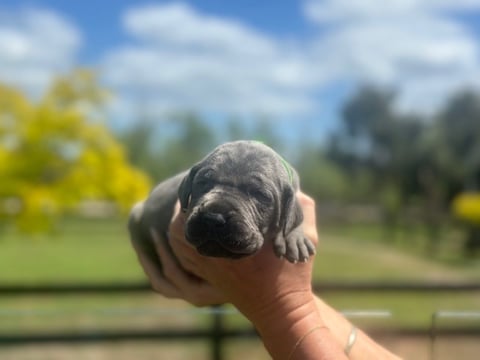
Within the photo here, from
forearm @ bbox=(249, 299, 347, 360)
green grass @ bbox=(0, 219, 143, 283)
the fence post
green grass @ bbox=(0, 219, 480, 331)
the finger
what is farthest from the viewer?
green grass @ bbox=(0, 219, 143, 283)

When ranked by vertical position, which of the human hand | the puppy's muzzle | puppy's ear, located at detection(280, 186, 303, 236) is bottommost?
the human hand

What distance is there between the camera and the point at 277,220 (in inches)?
64.0

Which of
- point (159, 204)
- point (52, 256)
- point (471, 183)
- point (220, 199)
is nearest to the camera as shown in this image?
point (220, 199)

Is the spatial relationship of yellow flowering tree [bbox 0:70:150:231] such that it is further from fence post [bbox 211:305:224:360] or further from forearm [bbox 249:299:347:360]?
forearm [bbox 249:299:347:360]

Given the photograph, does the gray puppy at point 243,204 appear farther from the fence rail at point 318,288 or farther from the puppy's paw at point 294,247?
the fence rail at point 318,288

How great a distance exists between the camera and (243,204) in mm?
1471

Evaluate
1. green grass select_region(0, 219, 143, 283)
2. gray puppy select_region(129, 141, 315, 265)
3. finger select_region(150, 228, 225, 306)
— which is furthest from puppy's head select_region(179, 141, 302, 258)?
green grass select_region(0, 219, 143, 283)

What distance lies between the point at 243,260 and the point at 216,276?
0.10 meters

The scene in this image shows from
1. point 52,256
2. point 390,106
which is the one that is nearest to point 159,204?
point 52,256

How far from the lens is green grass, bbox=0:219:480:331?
856 cm

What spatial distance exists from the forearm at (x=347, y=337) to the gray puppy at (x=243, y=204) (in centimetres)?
15

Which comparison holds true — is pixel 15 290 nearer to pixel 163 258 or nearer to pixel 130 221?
pixel 130 221

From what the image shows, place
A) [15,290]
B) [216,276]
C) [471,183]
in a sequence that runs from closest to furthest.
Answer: [216,276], [15,290], [471,183]

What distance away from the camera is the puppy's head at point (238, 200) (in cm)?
142
